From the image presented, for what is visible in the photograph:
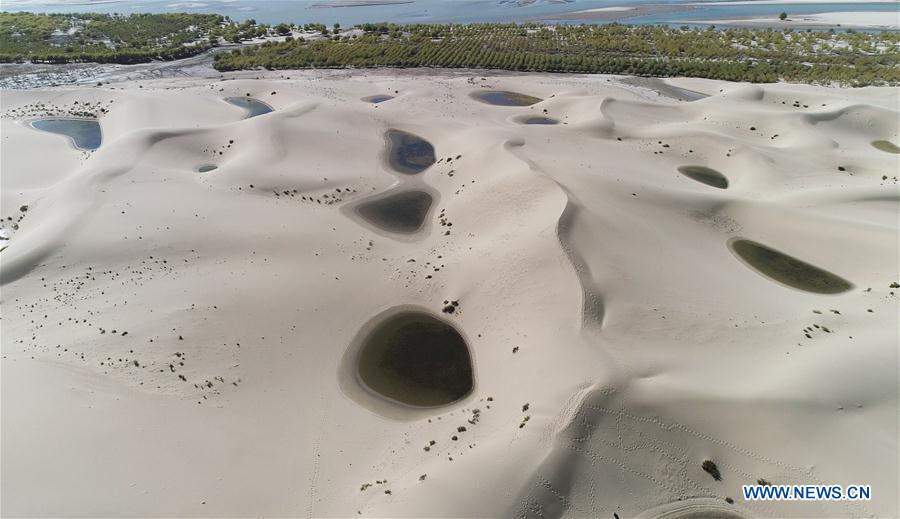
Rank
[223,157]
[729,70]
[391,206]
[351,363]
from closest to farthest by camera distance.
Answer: [351,363] → [391,206] → [223,157] → [729,70]

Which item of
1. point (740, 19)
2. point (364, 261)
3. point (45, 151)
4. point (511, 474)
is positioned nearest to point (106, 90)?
point (45, 151)

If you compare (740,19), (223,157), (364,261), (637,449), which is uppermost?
(740,19)

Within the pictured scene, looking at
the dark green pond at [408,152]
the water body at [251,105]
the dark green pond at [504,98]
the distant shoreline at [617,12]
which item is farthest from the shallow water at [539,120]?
the distant shoreline at [617,12]

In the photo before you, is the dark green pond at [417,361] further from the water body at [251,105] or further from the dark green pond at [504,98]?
the water body at [251,105]

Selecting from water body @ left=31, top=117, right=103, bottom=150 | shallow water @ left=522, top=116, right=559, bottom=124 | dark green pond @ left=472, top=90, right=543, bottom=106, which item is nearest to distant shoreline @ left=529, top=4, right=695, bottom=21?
dark green pond @ left=472, top=90, right=543, bottom=106

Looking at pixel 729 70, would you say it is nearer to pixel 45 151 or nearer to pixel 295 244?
pixel 295 244

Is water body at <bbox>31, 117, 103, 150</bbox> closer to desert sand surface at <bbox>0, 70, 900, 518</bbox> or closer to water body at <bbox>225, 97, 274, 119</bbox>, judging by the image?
desert sand surface at <bbox>0, 70, 900, 518</bbox>
